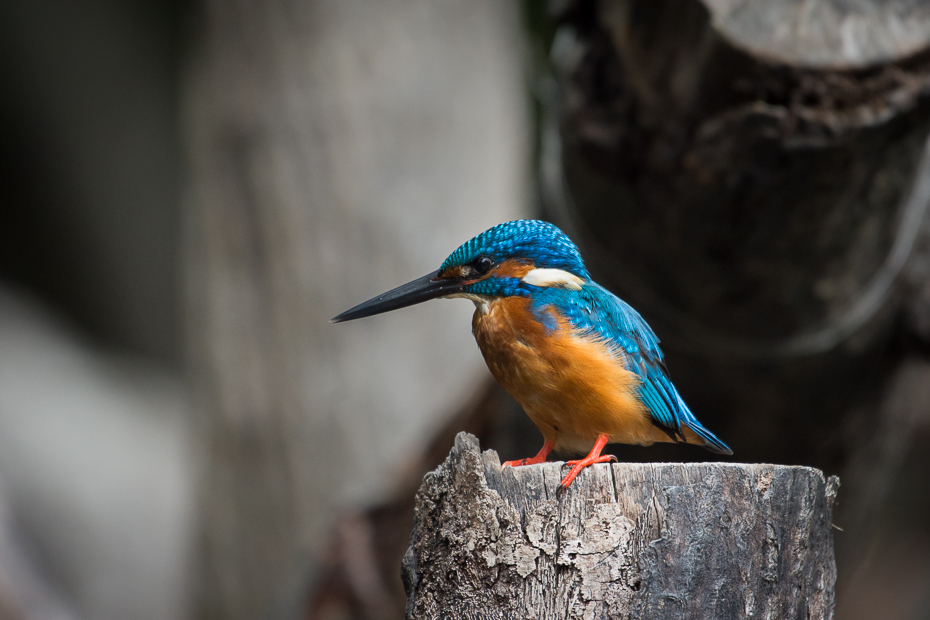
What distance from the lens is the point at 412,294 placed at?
1929mm

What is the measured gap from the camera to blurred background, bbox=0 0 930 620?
100.0 inches

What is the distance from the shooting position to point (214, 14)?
521 centimetres

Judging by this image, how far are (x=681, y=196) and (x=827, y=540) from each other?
1.32 m

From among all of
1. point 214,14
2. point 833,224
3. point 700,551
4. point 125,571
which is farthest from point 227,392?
point 700,551

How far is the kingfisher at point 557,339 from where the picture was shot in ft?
6.01

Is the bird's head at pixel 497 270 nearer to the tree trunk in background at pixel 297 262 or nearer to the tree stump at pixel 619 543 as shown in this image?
the tree stump at pixel 619 543

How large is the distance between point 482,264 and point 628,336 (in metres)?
0.40

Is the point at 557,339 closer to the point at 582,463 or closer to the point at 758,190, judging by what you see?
the point at 582,463

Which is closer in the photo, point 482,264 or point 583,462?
point 583,462

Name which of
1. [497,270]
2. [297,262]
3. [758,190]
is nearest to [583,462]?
[497,270]

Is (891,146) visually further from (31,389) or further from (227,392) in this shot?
(31,389)

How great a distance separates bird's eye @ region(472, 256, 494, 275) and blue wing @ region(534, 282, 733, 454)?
0.14 metres

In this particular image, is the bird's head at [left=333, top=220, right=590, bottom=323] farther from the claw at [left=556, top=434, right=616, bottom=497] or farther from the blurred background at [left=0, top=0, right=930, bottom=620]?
Result: the blurred background at [left=0, top=0, right=930, bottom=620]

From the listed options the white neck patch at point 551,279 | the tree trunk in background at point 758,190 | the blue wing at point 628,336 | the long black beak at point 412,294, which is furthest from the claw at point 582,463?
the tree trunk in background at point 758,190
